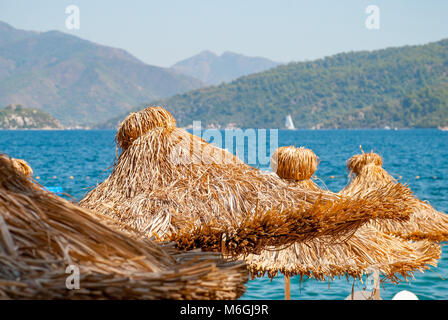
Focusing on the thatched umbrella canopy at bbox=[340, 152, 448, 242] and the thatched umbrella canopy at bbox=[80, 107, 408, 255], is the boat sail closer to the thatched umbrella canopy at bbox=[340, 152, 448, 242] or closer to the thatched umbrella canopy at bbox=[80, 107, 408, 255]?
the thatched umbrella canopy at bbox=[340, 152, 448, 242]

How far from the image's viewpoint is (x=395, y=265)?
4938 mm

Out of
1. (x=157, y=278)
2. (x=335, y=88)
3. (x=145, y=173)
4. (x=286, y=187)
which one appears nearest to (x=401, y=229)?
(x=286, y=187)

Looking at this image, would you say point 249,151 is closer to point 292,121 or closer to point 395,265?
point 395,265

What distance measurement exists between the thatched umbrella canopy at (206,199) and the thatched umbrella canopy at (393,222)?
358 centimetres

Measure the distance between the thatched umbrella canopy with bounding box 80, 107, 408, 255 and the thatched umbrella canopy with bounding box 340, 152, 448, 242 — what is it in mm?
3581

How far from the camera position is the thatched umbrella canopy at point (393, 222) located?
7.62 m

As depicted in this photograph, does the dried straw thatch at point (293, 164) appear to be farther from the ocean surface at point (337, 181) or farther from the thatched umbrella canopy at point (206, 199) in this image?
the thatched umbrella canopy at point (206, 199)

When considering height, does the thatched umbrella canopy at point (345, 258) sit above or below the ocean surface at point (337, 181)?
above

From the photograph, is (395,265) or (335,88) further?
(335,88)

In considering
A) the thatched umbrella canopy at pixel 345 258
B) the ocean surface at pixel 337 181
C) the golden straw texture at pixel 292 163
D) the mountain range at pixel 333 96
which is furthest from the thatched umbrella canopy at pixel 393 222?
the mountain range at pixel 333 96

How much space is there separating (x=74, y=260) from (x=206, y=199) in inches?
81.4

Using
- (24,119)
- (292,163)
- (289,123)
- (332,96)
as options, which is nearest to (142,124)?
(292,163)

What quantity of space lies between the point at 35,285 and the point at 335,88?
167448 mm

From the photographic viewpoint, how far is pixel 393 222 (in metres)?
7.76
